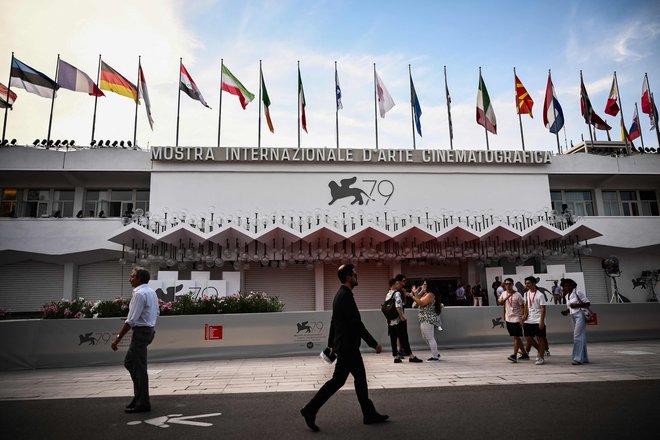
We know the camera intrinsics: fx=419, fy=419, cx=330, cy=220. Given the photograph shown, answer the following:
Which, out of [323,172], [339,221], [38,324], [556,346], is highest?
[323,172]

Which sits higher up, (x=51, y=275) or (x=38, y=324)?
(x=51, y=275)

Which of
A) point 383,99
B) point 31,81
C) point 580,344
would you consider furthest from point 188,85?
point 580,344

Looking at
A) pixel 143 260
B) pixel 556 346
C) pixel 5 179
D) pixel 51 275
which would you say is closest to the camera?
pixel 556 346

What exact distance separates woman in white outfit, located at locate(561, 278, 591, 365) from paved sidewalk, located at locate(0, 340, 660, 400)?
27 cm

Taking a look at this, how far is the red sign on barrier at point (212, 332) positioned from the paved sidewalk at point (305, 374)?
0.61 m

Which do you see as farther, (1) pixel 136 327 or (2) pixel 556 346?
(2) pixel 556 346

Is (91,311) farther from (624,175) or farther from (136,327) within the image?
(624,175)

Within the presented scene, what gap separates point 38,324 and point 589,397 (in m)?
11.0

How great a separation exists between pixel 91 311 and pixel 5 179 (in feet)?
48.8

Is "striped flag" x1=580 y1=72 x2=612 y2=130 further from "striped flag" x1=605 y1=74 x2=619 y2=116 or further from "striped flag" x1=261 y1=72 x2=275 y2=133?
"striped flag" x1=261 y1=72 x2=275 y2=133

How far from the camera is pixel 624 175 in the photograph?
22.6 meters

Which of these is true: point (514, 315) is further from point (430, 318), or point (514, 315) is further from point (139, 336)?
point (139, 336)

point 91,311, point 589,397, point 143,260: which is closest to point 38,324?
point 91,311

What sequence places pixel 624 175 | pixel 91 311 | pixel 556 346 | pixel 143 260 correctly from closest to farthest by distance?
pixel 91 311 < pixel 556 346 < pixel 143 260 < pixel 624 175
